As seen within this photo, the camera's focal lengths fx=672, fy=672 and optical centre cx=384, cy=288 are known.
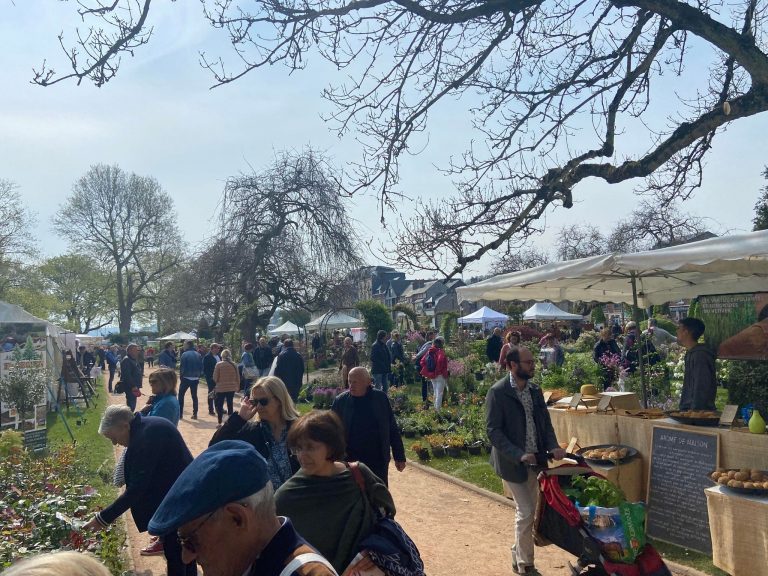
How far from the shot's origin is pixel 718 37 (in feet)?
18.5

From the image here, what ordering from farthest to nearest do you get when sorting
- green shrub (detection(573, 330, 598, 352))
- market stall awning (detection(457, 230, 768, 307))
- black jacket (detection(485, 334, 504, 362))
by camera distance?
1. green shrub (detection(573, 330, 598, 352))
2. black jacket (detection(485, 334, 504, 362))
3. market stall awning (detection(457, 230, 768, 307))

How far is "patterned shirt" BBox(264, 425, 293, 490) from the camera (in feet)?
14.2

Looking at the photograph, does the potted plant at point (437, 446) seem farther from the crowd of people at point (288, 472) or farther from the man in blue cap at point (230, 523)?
the man in blue cap at point (230, 523)

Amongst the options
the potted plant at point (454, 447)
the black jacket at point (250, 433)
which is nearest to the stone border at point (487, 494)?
the potted plant at point (454, 447)

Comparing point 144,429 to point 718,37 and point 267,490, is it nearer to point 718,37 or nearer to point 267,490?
point 267,490

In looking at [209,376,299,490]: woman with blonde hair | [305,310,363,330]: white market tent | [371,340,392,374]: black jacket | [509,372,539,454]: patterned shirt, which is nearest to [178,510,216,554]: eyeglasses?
[209,376,299,490]: woman with blonde hair

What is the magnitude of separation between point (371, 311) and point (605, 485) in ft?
71.3

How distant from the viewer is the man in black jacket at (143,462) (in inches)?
172

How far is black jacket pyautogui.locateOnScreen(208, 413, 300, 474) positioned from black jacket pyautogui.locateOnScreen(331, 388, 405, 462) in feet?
3.01

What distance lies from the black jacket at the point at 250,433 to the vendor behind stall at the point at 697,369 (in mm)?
4201

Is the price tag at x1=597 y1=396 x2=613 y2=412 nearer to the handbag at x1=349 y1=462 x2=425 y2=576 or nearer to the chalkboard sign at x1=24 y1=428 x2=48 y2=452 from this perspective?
the handbag at x1=349 y1=462 x2=425 y2=576

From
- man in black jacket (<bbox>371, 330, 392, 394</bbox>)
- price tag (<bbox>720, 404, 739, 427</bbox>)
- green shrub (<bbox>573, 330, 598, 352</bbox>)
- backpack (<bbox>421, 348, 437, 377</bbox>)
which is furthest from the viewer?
green shrub (<bbox>573, 330, 598, 352</bbox>)

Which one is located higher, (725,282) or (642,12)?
(642,12)

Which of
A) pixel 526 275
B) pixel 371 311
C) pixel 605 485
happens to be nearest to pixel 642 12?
pixel 526 275
